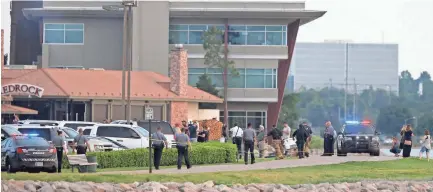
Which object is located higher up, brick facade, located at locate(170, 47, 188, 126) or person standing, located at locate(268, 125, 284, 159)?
brick facade, located at locate(170, 47, 188, 126)

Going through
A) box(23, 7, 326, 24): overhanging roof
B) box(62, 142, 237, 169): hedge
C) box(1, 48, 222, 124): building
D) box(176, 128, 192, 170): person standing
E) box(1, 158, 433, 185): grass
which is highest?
box(23, 7, 326, 24): overhanging roof

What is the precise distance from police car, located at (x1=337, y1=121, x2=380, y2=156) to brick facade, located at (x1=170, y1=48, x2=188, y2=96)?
2101cm

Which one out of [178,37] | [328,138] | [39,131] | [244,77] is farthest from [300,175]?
[178,37]

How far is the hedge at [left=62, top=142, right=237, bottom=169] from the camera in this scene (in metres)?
47.3

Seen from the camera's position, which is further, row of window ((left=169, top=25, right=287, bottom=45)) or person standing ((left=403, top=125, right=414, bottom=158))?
row of window ((left=169, top=25, right=287, bottom=45))

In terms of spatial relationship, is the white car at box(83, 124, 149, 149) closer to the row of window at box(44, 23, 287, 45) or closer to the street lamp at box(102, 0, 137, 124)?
the street lamp at box(102, 0, 137, 124)

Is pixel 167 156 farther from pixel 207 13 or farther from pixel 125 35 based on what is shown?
pixel 207 13

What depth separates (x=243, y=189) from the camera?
4028 centimetres

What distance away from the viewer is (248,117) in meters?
102

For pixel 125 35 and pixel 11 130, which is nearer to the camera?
pixel 11 130

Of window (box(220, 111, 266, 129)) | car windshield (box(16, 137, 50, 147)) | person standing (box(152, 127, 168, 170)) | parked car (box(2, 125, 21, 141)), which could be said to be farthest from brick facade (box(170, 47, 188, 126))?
car windshield (box(16, 137, 50, 147))

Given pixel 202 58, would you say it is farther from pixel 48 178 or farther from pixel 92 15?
pixel 48 178

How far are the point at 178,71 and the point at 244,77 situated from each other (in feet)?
71.4

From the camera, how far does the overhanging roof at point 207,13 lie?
9825cm
